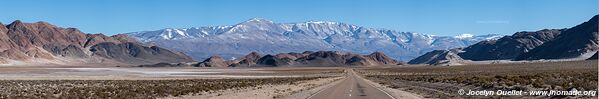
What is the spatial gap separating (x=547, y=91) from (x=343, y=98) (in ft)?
31.4

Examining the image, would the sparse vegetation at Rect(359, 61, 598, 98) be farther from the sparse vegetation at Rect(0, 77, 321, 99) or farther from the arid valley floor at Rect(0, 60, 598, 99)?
the sparse vegetation at Rect(0, 77, 321, 99)

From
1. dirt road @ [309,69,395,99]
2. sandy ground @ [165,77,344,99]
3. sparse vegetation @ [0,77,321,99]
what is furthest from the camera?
sandy ground @ [165,77,344,99]

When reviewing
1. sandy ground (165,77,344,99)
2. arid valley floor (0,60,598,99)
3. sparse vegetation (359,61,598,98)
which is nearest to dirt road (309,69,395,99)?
arid valley floor (0,60,598,99)

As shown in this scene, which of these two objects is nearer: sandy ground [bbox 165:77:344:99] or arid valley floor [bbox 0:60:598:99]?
arid valley floor [bbox 0:60:598:99]

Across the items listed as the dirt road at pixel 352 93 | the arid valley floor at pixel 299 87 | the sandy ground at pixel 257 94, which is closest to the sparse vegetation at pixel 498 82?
the arid valley floor at pixel 299 87

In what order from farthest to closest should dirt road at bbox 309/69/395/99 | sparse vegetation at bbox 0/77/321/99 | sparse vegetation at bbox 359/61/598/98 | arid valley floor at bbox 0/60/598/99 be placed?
1. sparse vegetation at bbox 0/77/321/99
2. arid valley floor at bbox 0/60/598/99
3. dirt road at bbox 309/69/395/99
4. sparse vegetation at bbox 359/61/598/98

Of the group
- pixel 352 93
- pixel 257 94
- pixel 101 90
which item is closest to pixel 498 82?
pixel 352 93

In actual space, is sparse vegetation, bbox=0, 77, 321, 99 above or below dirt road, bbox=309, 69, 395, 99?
above

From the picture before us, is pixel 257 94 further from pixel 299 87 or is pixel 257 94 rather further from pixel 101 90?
pixel 299 87

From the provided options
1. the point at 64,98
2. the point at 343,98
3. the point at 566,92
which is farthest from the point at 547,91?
the point at 64,98

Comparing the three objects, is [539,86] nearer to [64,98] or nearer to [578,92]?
[578,92]

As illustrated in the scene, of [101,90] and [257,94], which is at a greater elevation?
[101,90]

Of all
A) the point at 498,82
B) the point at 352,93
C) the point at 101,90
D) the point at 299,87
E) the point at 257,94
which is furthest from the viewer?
the point at 299,87

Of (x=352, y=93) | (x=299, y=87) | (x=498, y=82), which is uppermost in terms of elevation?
(x=299, y=87)
